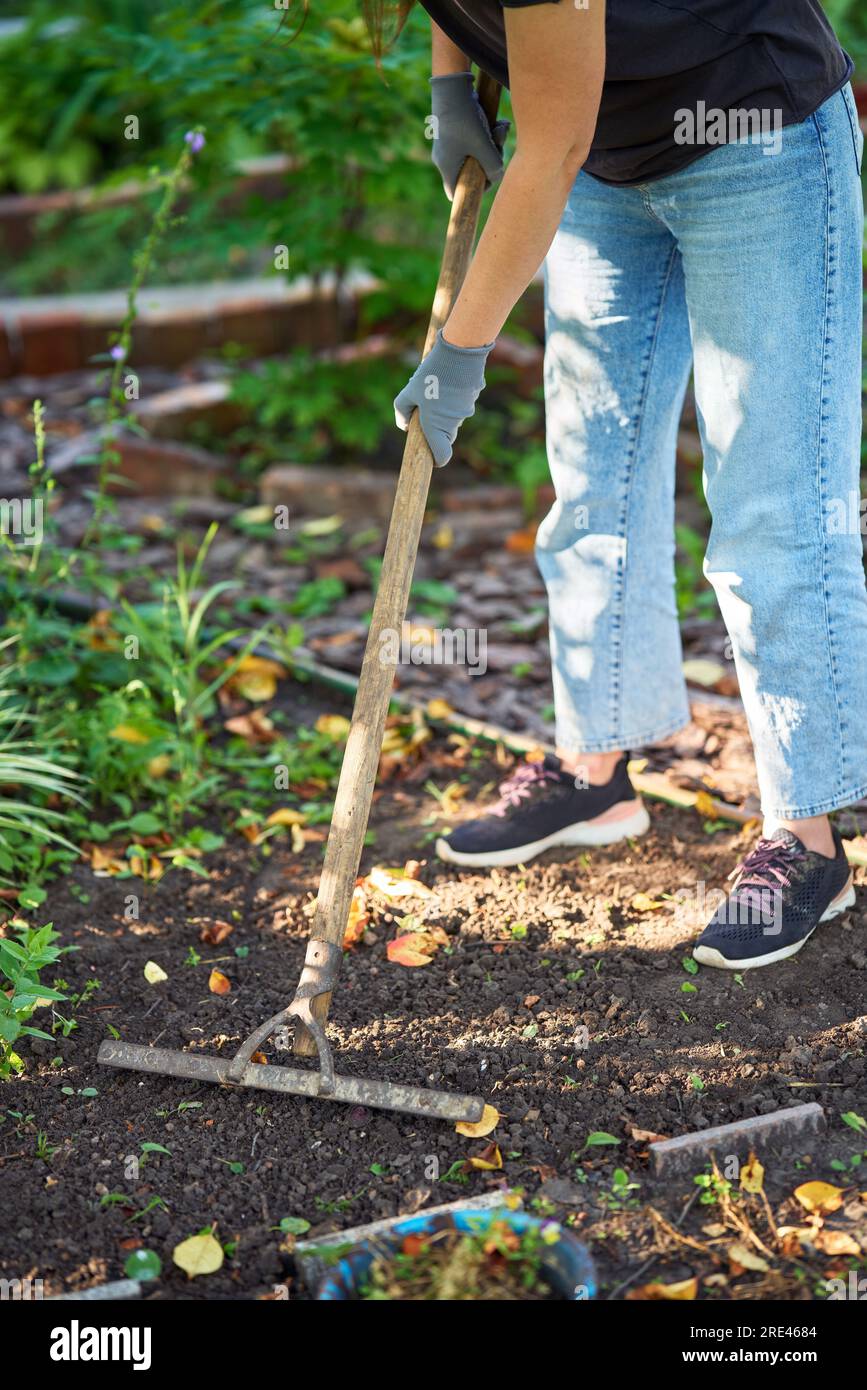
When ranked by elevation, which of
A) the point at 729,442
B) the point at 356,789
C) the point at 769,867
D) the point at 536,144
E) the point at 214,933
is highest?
the point at 536,144

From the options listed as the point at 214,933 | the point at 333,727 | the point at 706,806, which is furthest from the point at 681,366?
the point at 214,933

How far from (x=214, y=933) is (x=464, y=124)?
1.43 m

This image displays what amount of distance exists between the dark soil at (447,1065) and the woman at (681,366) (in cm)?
13

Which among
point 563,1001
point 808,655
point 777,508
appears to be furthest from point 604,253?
point 563,1001

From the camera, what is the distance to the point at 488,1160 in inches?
71.6

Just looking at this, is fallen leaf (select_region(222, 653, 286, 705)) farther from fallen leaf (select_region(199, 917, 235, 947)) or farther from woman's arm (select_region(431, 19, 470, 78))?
woman's arm (select_region(431, 19, 470, 78))

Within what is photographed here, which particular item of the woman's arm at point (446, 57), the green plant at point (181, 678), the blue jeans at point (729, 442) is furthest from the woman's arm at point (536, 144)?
the green plant at point (181, 678)

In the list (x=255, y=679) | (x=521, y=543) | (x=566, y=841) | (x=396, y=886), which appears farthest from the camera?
(x=521, y=543)

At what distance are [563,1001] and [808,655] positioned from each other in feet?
2.22

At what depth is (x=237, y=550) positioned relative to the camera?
404cm

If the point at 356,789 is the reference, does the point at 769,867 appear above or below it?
below

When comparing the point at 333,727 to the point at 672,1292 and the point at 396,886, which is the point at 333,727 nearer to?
the point at 396,886

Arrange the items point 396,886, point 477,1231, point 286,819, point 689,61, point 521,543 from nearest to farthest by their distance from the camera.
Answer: point 477,1231 < point 689,61 < point 396,886 < point 286,819 < point 521,543

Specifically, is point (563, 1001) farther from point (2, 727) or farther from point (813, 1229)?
point (2, 727)
